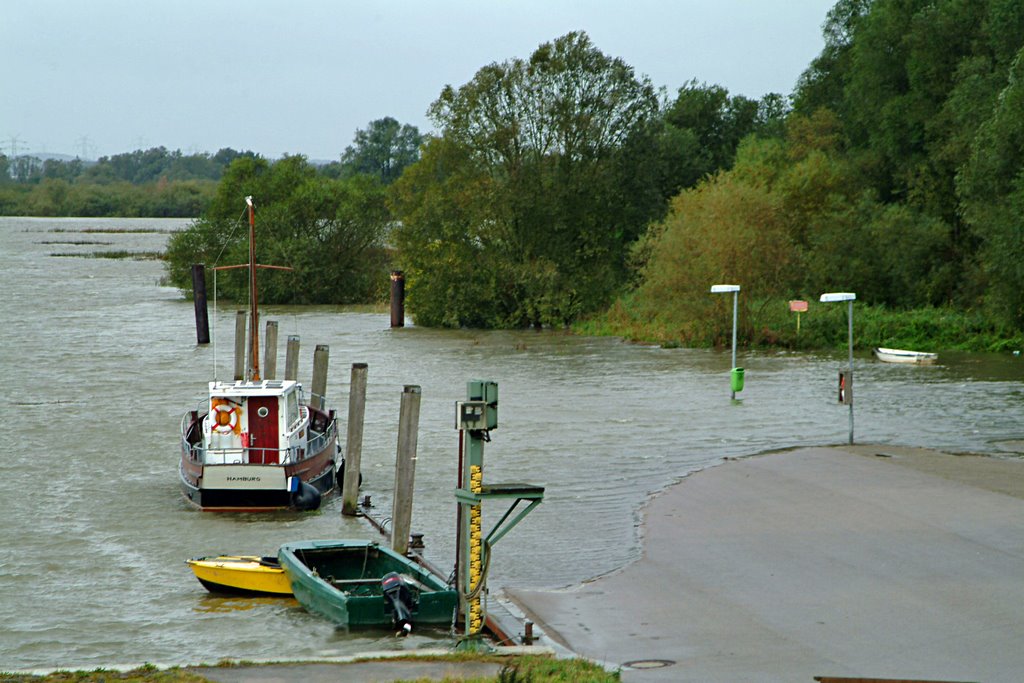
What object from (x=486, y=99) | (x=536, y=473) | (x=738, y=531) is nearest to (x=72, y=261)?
(x=486, y=99)

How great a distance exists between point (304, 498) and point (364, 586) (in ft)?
23.2

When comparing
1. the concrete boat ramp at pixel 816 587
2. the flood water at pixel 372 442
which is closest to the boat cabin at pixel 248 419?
the flood water at pixel 372 442

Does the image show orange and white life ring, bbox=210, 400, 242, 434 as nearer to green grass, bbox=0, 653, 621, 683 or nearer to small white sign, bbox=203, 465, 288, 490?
small white sign, bbox=203, 465, 288, 490

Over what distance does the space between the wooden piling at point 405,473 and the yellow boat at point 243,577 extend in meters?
2.10

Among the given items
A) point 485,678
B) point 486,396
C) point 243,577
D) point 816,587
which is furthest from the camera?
point 243,577

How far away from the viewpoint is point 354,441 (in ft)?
70.9

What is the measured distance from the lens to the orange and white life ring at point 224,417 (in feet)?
78.2

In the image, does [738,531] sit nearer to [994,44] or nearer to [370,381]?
[370,381]

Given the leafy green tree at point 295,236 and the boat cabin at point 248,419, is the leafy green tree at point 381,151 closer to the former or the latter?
the leafy green tree at point 295,236

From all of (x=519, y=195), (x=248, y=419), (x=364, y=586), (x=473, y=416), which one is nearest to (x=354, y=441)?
(x=248, y=419)

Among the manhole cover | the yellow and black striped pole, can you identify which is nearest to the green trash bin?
the yellow and black striped pole

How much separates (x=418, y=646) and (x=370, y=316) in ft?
169

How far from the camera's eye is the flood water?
16000mm

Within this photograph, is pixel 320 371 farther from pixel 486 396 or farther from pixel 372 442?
pixel 486 396
